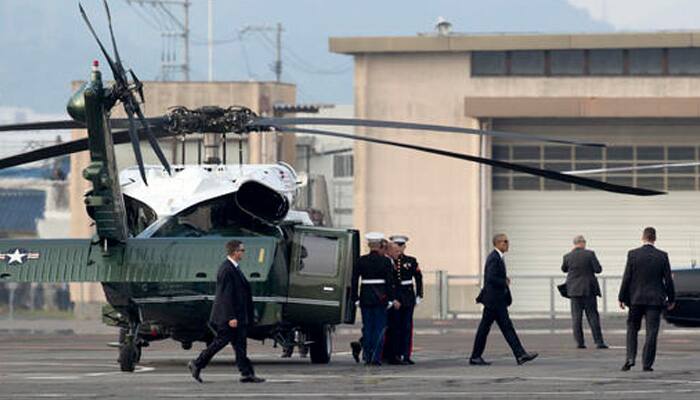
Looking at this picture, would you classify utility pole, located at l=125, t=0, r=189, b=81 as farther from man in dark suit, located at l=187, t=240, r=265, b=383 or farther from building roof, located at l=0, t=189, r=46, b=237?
man in dark suit, located at l=187, t=240, r=265, b=383

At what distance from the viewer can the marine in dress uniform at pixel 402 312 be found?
26031mm

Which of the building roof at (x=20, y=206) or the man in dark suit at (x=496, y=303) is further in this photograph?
the building roof at (x=20, y=206)

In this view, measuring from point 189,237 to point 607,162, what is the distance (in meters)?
30.8

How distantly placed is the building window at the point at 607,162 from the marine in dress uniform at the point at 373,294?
27947mm

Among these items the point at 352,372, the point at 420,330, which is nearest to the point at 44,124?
the point at 352,372

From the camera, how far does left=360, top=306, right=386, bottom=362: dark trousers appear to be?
25562 millimetres

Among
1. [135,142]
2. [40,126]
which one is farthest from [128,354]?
[135,142]

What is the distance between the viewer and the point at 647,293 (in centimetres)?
2338

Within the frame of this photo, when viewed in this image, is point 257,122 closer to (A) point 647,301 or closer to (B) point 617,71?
(A) point 647,301

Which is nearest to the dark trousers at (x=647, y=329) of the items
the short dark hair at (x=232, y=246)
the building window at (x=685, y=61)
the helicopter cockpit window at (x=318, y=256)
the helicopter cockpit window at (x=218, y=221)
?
the helicopter cockpit window at (x=318, y=256)

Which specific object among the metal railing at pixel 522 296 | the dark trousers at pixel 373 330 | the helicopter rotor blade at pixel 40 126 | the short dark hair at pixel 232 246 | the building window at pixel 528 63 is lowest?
the metal railing at pixel 522 296

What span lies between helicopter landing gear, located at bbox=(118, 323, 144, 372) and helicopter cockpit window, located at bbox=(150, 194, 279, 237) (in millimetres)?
1408

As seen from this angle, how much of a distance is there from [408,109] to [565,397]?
34.6m

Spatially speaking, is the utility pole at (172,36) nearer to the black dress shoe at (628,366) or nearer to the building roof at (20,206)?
the building roof at (20,206)
